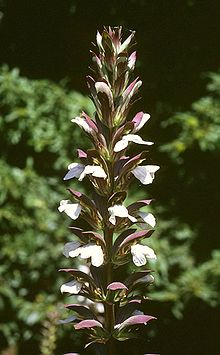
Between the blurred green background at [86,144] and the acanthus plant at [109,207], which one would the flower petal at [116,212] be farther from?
the blurred green background at [86,144]

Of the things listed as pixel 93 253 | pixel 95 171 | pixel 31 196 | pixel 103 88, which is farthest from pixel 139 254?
pixel 31 196

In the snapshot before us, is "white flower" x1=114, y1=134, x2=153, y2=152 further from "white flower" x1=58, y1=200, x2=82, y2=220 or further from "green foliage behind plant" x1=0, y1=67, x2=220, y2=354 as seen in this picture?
"green foliage behind plant" x1=0, y1=67, x2=220, y2=354

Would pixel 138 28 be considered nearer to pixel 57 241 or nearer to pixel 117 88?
pixel 57 241

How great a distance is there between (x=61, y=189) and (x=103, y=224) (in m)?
2.76

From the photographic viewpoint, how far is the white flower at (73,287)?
1.50 meters

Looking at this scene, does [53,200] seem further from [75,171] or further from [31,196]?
[75,171]

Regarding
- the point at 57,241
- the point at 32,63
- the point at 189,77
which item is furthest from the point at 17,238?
the point at 189,77

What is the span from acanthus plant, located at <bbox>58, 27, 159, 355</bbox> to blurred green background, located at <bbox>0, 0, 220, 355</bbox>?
249 cm

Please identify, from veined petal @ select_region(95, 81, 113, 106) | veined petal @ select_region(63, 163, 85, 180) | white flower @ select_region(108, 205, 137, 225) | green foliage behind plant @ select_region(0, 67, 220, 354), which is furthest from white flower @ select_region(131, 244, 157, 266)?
green foliage behind plant @ select_region(0, 67, 220, 354)

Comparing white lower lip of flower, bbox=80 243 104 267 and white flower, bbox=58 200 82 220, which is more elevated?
white flower, bbox=58 200 82 220

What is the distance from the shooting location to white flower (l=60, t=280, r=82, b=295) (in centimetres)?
150

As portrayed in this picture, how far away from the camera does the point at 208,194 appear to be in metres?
4.41

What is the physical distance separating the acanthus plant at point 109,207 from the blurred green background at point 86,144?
2.49m

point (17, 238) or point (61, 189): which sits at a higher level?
point (61, 189)
